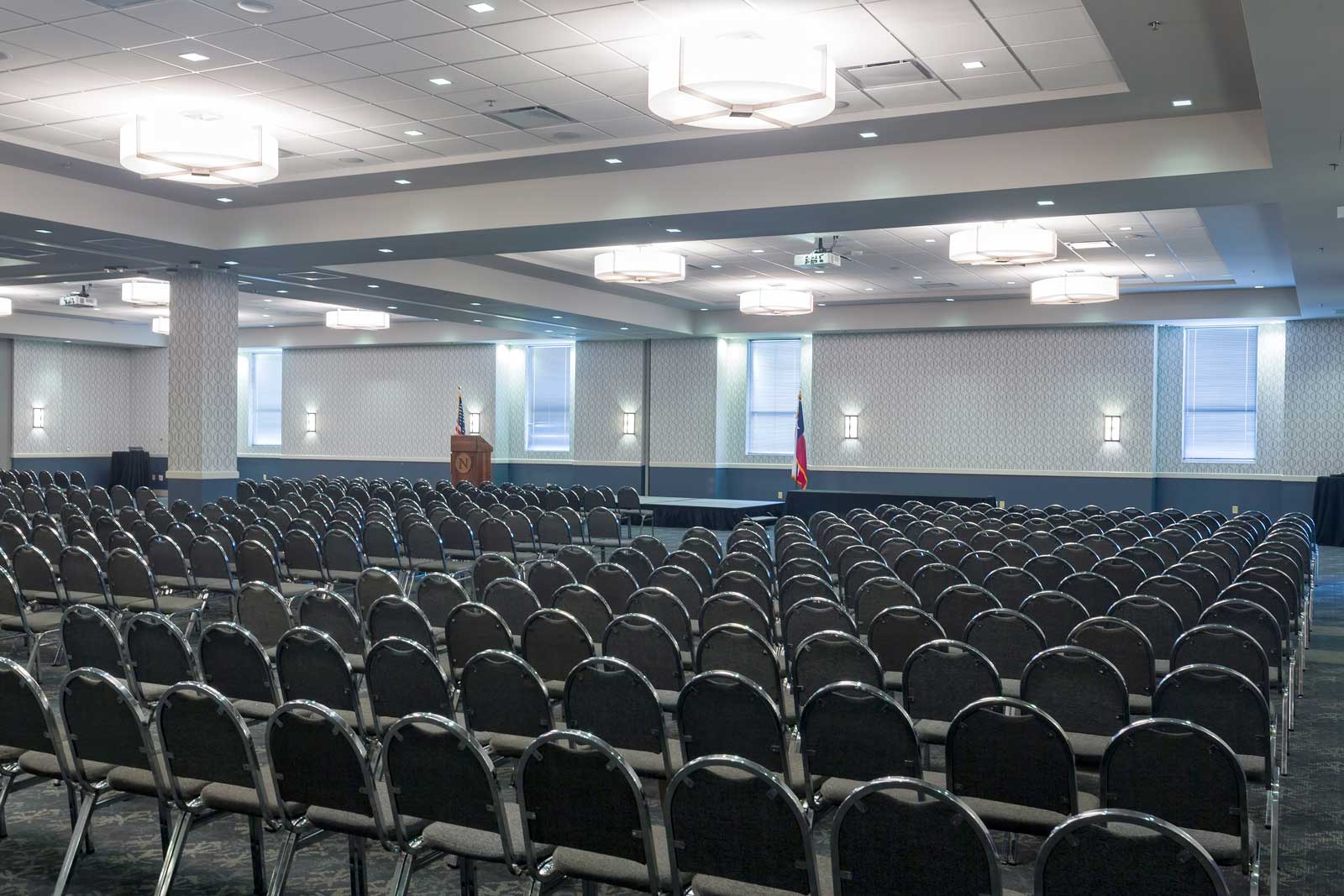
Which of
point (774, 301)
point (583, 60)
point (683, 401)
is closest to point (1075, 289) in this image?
point (774, 301)

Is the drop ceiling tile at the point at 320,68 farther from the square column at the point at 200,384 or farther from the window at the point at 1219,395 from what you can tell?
the window at the point at 1219,395

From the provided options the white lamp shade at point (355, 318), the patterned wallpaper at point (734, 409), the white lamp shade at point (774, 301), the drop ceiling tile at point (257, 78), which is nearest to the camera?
the drop ceiling tile at point (257, 78)

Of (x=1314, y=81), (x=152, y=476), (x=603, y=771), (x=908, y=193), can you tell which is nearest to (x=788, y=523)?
(x=908, y=193)

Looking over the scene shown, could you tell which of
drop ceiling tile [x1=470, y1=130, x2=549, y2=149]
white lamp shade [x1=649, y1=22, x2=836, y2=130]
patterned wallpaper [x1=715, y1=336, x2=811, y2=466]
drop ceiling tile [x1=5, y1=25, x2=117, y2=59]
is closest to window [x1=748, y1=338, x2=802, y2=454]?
patterned wallpaper [x1=715, y1=336, x2=811, y2=466]

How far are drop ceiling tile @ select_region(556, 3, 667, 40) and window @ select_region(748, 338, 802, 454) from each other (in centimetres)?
1641

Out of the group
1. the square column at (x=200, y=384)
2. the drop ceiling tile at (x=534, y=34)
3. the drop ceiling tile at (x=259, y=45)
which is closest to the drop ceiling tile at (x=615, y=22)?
the drop ceiling tile at (x=534, y=34)

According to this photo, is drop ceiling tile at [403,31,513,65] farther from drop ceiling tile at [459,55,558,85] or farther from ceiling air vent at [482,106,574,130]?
ceiling air vent at [482,106,574,130]

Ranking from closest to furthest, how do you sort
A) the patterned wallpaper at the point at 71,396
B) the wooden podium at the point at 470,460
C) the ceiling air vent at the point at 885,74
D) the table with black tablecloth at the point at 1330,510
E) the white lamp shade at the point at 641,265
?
the ceiling air vent at the point at 885,74
the white lamp shade at the point at 641,265
the table with black tablecloth at the point at 1330,510
the wooden podium at the point at 470,460
the patterned wallpaper at the point at 71,396

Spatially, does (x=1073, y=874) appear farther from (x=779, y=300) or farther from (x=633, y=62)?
(x=779, y=300)

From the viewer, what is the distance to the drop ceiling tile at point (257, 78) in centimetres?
840

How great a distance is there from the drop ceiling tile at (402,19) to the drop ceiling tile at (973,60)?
322 centimetres

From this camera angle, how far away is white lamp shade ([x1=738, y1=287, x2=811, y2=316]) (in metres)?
17.5

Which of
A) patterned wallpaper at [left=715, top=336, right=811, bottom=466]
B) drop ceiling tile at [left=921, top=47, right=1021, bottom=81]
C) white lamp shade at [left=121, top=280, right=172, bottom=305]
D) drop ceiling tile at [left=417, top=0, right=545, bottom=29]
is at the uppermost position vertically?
drop ceiling tile at [left=921, top=47, right=1021, bottom=81]

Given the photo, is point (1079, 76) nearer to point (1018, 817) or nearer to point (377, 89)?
point (377, 89)
